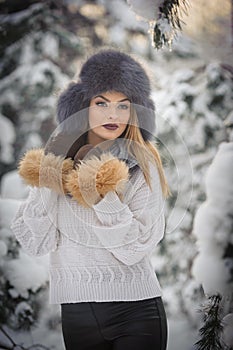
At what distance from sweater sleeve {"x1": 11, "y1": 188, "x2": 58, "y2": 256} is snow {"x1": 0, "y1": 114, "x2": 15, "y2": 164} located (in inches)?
25.9

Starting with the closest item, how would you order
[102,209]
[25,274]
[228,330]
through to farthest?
[102,209] → [228,330] → [25,274]

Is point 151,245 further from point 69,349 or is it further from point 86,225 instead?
point 69,349

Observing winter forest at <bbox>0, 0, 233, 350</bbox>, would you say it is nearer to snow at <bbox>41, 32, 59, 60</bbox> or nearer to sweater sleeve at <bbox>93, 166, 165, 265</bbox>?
snow at <bbox>41, 32, 59, 60</bbox>

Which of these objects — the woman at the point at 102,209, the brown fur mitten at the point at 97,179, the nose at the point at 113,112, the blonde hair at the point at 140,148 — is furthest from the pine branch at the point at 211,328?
the nose at the point at 113,112

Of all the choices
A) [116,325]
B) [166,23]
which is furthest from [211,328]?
[166,23]

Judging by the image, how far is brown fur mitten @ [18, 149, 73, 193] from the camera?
138cm

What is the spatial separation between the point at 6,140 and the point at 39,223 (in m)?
0.73

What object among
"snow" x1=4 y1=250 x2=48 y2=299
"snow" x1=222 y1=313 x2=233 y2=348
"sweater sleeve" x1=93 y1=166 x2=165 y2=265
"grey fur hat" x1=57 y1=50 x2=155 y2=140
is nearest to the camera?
"sweater sleeve" x1=93 y1=166 x2=165 y2=265

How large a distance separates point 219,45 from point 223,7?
4.6 inches

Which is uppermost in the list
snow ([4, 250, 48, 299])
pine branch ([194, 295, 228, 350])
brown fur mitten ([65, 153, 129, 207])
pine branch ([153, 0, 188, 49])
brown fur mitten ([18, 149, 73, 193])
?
pine branch ([153, 0, 188, 49])

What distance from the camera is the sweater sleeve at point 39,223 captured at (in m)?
1.37

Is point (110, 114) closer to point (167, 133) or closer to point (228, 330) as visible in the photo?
point (167, 133)

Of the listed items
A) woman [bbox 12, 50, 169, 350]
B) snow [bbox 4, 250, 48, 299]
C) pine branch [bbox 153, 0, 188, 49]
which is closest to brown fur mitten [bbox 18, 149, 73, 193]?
woman [bbox 12, 50, 169, 350]

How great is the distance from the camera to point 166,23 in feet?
4.90
